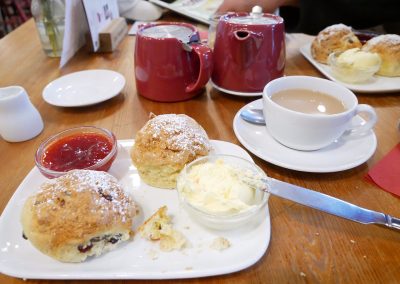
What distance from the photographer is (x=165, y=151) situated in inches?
30.1

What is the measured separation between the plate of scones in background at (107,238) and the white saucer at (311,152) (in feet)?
0.78

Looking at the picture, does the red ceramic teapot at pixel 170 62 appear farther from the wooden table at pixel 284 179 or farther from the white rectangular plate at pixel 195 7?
the white rectangular plate at pixel 195 7

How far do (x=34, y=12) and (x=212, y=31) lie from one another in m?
0.87

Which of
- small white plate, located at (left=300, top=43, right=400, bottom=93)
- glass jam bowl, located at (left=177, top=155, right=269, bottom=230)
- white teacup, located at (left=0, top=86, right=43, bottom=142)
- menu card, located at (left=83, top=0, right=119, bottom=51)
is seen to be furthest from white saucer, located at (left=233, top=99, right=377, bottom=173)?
menu card, located at (left=83, top=0, right=119, bottom=51)

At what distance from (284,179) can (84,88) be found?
0.90 meters

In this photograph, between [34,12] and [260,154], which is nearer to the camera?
[260,154]

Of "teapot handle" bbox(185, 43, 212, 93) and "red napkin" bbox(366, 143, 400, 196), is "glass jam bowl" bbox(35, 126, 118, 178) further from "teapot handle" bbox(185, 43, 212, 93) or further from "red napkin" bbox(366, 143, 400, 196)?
"red napkin" bbox(366, 143, 400, 196)

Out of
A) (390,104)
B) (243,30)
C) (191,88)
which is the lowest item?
(390,104)

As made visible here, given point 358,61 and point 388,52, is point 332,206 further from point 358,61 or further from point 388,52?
point 388,52

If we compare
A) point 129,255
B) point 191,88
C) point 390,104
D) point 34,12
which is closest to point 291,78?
point 191,88

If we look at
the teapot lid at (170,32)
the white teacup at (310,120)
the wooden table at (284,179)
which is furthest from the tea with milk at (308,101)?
the teapot lid at (170,32)

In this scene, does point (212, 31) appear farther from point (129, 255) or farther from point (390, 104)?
point (129, 255)

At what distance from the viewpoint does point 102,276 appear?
543 mm

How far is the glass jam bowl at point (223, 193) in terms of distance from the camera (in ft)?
2.02
